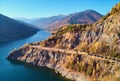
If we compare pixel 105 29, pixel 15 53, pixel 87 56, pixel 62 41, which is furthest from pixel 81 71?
pixel 15 53

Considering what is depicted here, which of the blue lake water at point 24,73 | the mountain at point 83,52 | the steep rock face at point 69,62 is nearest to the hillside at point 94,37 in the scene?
the mountain at point 83,52

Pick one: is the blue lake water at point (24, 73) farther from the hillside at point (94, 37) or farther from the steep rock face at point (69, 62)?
the hillside at point (94, 37)

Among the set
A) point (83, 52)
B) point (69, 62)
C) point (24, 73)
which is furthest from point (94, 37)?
point (24, 73)

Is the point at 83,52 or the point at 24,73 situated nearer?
the point at 83,52

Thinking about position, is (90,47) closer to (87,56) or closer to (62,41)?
(87,56)

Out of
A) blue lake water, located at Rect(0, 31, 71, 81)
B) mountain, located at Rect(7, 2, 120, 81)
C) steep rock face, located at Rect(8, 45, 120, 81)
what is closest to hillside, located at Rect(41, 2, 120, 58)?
mountain, located at Rect(7, 2, 120, 81)

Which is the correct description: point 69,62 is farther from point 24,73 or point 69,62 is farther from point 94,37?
point 24,73

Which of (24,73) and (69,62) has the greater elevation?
(69,62)
